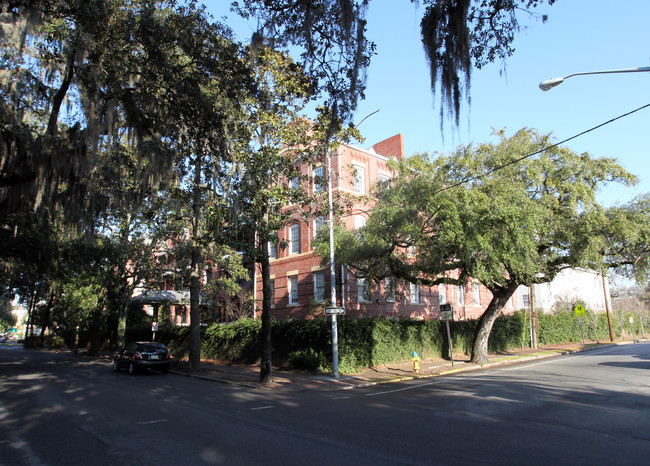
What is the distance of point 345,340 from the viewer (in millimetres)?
20156

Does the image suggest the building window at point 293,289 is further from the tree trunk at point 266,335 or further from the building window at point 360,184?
the tree trunk at point 266,335

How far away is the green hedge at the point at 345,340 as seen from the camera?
798 inches

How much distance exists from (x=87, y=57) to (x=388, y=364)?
18595 millimetres

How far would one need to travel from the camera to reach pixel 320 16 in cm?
665

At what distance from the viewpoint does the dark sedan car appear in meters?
20.1

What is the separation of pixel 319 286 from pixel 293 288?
2.96 m

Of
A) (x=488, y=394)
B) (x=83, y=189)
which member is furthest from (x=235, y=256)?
(x=488, y=394)

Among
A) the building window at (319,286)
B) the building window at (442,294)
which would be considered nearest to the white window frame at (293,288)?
the building window at (319,286)

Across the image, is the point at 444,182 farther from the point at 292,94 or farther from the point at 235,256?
the point at 235,256

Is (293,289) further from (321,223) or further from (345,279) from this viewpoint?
(321,223)

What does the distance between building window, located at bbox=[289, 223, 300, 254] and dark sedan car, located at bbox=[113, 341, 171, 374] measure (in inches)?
486

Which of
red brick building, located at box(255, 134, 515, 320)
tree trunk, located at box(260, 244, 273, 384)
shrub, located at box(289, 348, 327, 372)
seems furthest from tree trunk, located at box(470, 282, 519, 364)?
tree trunk, located at box(260, 244, 273, 384)

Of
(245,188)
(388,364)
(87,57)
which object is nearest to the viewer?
(87,57)

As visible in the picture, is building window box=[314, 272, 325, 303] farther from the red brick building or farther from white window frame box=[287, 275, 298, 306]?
white window frame box=[287, 275, 298, 306]
